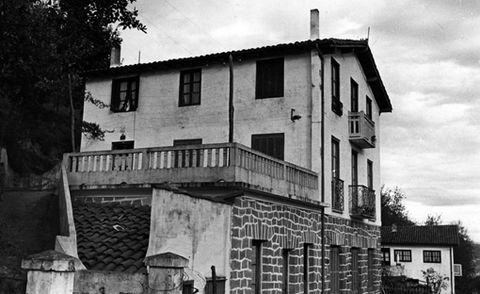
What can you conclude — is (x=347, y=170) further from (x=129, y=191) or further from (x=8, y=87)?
(x=8, y=87)

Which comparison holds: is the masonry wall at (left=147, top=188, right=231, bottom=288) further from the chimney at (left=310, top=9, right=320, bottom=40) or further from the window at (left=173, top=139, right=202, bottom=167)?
the chimney at (left=310, top=9, right=320, bottom=40)

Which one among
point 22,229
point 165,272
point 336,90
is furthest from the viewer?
point 336,90

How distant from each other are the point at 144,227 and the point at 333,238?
7838 mm

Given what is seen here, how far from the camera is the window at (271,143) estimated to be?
18.2 meters

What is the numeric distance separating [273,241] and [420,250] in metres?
35.7

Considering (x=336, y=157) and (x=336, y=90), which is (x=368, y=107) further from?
(x=336, y=157)

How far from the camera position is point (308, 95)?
18.2 m

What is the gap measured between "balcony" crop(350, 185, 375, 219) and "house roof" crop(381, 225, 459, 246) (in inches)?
1032

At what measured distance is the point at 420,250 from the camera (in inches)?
1836

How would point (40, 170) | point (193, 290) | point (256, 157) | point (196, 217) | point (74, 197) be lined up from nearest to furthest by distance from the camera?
1. point (193, 290)
2. point (196, 217)
3. point (256, 157)
4. point (74, 197)
5. point (40, 170)

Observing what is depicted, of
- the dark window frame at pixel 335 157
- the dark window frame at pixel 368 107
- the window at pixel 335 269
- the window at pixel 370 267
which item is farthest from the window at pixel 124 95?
the window at pixel 370 267

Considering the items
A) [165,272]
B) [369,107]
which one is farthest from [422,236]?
[165,272]

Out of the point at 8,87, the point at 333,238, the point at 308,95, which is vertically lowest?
the point at 333,238

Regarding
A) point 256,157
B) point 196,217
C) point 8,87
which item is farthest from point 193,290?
point 8,87
